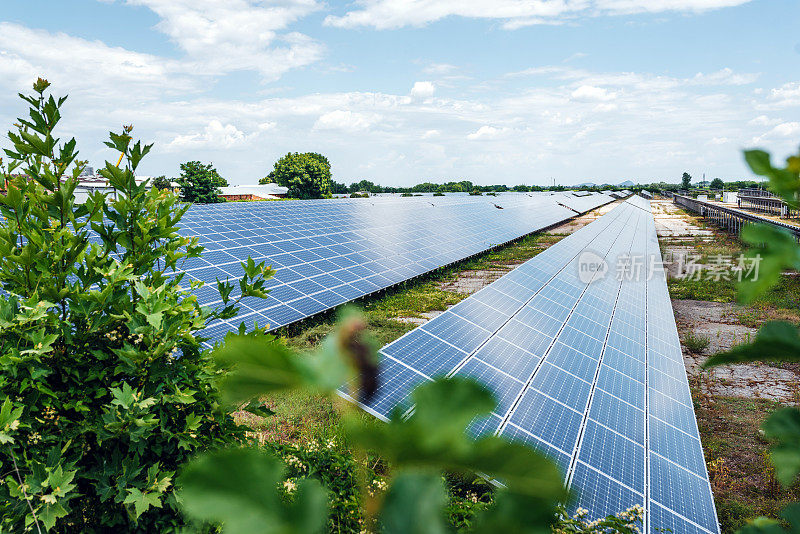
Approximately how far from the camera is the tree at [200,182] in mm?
53625

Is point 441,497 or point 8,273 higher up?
point 441,497

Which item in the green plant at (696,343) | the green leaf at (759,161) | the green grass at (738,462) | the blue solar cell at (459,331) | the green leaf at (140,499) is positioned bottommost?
the green grass at (738,462)

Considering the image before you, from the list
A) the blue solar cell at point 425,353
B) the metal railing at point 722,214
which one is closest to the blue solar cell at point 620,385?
the blue solar cell at point 425,353

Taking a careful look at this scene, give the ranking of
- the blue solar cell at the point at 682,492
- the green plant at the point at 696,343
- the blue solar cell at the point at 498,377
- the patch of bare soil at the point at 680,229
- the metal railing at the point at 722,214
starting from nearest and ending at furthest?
the blue solar cell at the point at 682,492
the blue solar cell at the point at 498,377
the green plant at the point at 696,343
the metal railing at the point at 722,214
the patch of bare soil at the point at 680,229

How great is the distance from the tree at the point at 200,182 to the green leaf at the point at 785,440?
5729cm

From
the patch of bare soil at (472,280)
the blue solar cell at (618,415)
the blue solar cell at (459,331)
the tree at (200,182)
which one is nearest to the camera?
the blue solar cell at (618,415)

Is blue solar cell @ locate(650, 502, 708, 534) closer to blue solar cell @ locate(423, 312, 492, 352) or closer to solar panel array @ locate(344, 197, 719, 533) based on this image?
solar panel array @ locate(344, 197, 719, 533)

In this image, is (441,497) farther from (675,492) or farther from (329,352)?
(675,492)

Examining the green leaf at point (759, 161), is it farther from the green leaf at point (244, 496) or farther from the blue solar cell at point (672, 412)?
the blue solar cell at point (672, 412)

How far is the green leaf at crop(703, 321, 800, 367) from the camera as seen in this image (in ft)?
2.70

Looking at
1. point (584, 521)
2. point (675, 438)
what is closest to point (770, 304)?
point (675, 438)

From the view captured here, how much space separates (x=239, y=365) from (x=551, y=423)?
604cm

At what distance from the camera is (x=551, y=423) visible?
5.82 meters

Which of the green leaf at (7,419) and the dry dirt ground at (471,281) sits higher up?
the green leaf at (7,419)
